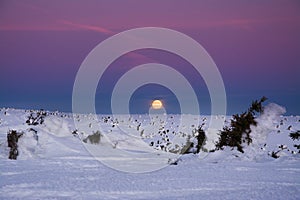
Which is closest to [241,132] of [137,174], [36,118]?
[137,174]

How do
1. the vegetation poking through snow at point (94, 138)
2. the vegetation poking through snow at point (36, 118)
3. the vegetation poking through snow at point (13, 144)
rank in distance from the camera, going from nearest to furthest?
the vegetation poking through snow at point (13, 144)
the vegetation poking through snow at point (94, 138)
the vegetation poking through snow at point (36, 118)

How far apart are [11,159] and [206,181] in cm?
657

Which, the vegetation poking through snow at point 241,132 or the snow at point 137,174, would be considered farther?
the vegetation poking through snow at point 241,132

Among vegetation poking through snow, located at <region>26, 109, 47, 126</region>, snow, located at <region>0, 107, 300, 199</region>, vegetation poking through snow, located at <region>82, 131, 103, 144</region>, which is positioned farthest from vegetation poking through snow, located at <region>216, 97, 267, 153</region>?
vegetation poking through snow, located at <region>26, 109, 47, 126</region>

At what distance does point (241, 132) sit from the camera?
14.2 metres

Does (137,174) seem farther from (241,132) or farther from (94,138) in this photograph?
(94,138)

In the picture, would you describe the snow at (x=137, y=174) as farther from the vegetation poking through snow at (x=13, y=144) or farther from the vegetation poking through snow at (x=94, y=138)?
the vegetation poking through snow at (x=94, y=138)

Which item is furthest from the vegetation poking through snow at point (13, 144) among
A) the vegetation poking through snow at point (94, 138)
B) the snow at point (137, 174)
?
the vegetation poking through snow at point (94, 138)

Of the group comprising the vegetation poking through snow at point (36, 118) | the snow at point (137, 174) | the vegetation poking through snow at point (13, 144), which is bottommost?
the snow at point (137, 174)

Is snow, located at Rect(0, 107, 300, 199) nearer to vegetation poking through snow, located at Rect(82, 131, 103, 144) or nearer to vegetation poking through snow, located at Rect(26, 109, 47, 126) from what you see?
vegetation poking through snow, located at Rect(82, 131, 103, 144)

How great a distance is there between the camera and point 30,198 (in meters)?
6.64

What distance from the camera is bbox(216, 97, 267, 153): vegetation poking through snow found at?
14.0 metres

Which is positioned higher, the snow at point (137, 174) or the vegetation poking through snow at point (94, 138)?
the vegetation poking through snow at point (94, 138)

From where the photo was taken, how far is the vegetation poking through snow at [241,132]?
14.0m
